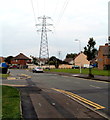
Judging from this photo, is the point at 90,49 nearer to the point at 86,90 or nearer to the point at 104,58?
the point at 86,90

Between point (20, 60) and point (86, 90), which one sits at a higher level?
point (20, 60)

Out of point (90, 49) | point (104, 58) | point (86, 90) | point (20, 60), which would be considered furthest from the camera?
point (20, 60)

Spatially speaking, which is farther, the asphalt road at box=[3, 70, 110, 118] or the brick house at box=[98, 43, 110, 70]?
the brick house at box=[98, 43, 110, 70]

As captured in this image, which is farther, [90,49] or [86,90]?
[90,49]

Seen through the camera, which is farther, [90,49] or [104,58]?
[104,58]

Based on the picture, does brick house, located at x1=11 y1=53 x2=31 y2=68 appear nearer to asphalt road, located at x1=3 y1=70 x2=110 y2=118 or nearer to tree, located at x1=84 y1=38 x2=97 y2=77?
tree, located at x1=84 y1=38 x2=97 y2=77

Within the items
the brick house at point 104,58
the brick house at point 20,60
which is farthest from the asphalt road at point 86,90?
the brick house at point 20,60

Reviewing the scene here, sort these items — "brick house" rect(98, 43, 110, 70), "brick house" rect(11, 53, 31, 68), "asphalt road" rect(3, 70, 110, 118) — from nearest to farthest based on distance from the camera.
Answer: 1. "asphalt road" rect(3, 70, 110, 118)
2. "brick house" rect(98, 43, 110, 70)
3. "brick house" rect(11, 53, 31, 68)

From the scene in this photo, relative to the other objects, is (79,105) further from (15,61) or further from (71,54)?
(71,54)

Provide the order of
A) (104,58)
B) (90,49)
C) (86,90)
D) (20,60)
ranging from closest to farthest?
(86,90) → (90,49) → (104,58) → (20,60)

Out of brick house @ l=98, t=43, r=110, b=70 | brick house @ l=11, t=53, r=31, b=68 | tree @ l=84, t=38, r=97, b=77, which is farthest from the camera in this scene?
brick house @ l=11, t=53, r=31, b=68

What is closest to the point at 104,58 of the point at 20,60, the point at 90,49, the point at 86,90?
the point at 90,49

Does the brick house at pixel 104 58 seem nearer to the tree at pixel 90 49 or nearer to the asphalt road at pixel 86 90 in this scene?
the tree at pixel 90 49

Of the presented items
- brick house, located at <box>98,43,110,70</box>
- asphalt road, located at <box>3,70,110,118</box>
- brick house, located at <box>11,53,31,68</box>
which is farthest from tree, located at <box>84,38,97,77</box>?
brick house, located at <box>11,53,31,68</box>
